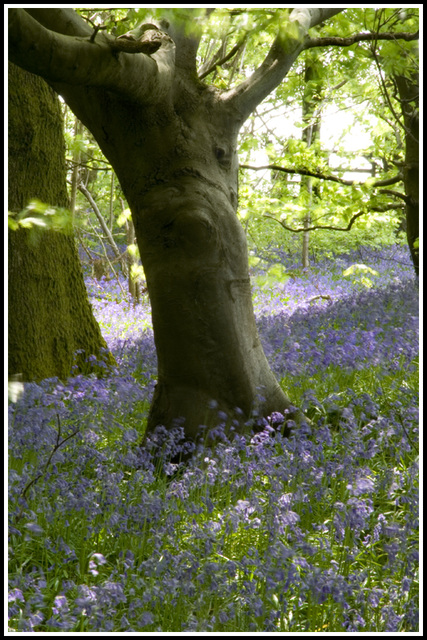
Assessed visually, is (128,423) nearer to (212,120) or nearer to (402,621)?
(212,120)

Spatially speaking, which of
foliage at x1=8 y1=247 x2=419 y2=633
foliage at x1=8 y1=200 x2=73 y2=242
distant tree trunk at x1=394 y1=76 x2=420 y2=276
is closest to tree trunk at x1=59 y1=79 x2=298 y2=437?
foliage at x1=8 y1=247 x2=419 y2=633

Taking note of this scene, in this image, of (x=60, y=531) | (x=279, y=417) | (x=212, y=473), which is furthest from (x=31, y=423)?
(x=279, y=417)

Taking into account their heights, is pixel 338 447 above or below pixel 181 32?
below

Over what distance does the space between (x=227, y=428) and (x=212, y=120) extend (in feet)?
6.87

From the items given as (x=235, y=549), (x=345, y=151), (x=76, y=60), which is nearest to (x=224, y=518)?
(x=235, y=549)

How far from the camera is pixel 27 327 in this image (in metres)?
5.32

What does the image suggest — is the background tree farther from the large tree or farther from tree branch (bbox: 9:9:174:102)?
tree branch (bbox: 9:9:174:102)

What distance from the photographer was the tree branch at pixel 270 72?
4109 millimetres

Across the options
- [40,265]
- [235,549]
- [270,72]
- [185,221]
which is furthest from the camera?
[40,265]

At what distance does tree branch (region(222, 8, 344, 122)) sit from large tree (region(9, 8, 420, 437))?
36 mm

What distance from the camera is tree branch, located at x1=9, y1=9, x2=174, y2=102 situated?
2.43 metres

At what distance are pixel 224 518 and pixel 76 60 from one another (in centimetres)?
218

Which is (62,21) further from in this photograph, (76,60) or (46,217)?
(46,217)

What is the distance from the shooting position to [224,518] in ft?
8.58
